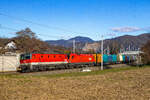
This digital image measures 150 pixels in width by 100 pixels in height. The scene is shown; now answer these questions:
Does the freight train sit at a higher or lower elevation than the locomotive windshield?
lower

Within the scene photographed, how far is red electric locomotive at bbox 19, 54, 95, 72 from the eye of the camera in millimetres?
35247

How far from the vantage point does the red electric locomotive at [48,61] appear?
35.2m

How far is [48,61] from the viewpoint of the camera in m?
39.0

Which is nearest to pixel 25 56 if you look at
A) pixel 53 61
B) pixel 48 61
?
pixel 48 61

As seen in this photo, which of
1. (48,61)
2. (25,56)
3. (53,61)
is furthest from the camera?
(53,61)

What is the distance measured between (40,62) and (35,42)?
3009cm

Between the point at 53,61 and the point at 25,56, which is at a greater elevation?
the point at 25,56

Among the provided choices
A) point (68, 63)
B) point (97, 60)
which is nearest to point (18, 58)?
point (68, 63)

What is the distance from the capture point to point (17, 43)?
211ft

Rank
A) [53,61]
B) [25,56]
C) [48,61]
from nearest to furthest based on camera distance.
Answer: [25,56] < [48,61] < [53,61]

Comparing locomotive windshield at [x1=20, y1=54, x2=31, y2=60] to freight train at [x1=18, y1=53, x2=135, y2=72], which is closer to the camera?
locomotive windshield at [x1=20, y1=54, x2=31, y2=60]

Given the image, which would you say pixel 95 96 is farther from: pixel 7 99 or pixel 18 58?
pixel 18 58

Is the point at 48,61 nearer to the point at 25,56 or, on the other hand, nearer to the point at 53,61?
the point at 53,61

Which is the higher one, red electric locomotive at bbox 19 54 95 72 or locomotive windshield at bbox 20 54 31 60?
locomotive windshield at bbox 20 54 31 60
